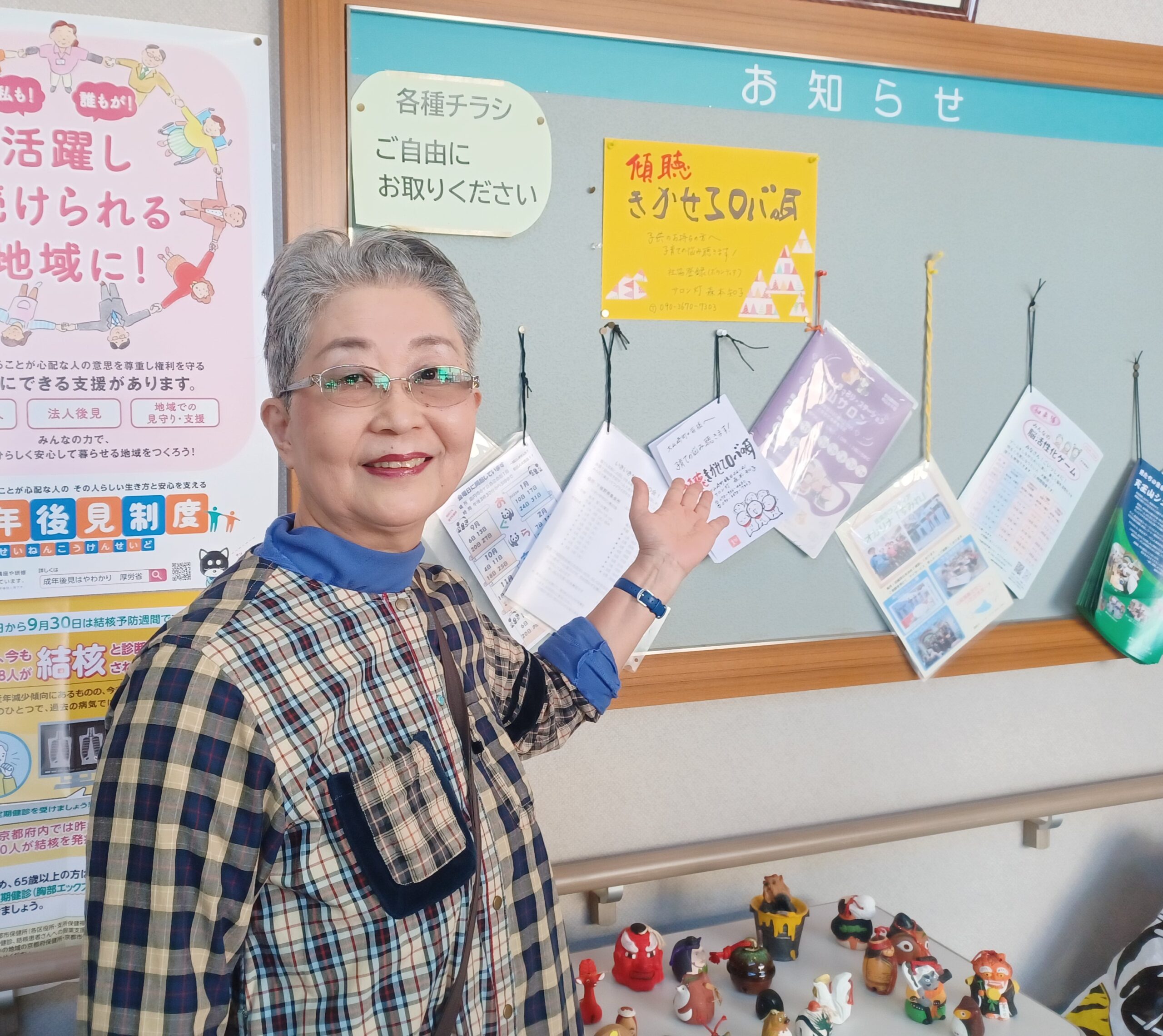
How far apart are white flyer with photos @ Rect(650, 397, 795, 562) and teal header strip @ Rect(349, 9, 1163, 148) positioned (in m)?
0.41

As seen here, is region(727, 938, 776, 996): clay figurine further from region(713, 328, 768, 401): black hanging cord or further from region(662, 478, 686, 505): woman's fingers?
region(713, 328, 768, 401): black hanging cord

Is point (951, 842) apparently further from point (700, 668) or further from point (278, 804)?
point (278, 804)

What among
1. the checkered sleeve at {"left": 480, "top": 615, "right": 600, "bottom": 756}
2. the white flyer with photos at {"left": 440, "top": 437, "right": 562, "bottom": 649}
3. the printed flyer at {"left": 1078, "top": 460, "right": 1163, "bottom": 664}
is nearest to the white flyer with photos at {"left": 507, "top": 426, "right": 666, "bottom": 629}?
the white flyer with photos at {"left": 440, "top": 437, "right": 562, "bottom": 649}

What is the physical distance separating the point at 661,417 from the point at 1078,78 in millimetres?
817

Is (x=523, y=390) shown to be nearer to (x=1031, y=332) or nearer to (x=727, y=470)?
(x=727, y=470)

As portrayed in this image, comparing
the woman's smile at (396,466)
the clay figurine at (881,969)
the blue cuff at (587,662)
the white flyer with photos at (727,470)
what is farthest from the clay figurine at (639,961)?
the woman's smile at (396,466)

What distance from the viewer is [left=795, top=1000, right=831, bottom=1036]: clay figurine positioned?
41.4 inches

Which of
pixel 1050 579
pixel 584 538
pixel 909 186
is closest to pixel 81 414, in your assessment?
pixel 584 538

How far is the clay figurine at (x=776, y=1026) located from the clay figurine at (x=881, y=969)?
17 centimetres

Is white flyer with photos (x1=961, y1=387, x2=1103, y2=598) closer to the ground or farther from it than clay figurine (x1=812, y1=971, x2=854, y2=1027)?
farther from it

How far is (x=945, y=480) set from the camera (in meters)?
1.40

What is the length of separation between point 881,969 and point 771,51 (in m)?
1.19

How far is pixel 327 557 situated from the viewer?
71 cm

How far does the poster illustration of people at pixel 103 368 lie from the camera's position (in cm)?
98
